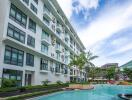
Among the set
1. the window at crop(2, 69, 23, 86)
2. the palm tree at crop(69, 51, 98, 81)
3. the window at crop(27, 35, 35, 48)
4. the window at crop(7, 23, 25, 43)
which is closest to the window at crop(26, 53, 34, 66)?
the window at crop(27, 35, 35, 48)

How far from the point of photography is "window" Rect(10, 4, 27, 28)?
85.8 ft

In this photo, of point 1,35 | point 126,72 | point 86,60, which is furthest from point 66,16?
point 126,72

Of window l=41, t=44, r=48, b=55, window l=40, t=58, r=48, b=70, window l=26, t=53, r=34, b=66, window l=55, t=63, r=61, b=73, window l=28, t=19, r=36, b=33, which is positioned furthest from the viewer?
window l=55, t=63, r=61, b=73

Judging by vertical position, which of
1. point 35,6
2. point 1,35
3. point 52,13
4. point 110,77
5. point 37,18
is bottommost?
point 110,77

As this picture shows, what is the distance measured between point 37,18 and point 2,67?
13.2m

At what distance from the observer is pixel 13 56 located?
26250mm

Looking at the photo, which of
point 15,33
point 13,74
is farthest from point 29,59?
point 15,33

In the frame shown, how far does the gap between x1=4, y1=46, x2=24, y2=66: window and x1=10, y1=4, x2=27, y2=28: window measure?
14.8ft

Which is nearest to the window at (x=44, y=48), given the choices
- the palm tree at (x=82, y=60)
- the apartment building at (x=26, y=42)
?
the apartment building at (x=26, y=42)

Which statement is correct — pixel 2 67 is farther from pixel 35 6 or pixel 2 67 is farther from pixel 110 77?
pixel 110 77

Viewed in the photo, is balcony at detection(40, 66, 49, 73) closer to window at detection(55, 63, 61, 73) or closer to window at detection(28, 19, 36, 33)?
window at detection(55, 63, 61, 73)

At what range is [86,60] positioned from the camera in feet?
195

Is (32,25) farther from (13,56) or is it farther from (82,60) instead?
(82,60)

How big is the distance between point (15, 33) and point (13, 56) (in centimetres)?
348
